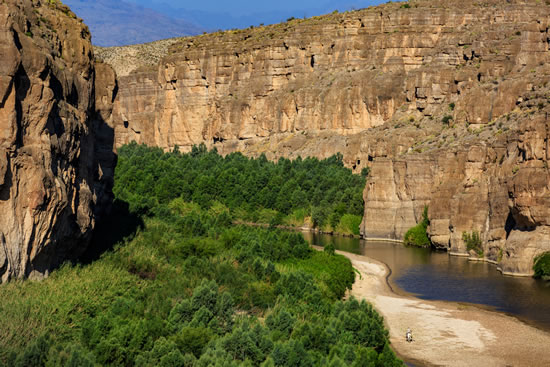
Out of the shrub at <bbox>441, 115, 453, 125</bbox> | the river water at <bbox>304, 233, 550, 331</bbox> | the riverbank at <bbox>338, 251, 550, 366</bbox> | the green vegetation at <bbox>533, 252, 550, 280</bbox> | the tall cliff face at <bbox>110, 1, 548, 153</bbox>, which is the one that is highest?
the tall cliff face at <bbox>110, 1, 548, 153</bbox>

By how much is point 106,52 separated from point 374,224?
390 ft

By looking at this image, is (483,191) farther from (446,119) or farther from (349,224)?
(446,119)

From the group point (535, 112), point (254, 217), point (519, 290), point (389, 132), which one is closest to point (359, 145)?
point (389, 132)

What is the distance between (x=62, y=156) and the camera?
39.5 metres

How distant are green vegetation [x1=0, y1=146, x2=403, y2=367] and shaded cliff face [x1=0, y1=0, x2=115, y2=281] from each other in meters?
1.69

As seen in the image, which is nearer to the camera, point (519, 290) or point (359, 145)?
point (519, 290)

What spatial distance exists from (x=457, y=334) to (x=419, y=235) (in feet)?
120

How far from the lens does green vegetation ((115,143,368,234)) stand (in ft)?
320

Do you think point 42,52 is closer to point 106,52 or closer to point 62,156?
point 62,156

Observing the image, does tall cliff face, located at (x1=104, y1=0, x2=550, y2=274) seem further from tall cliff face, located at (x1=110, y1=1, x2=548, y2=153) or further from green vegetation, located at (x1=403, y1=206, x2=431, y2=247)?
green vegetation, located at (x1=403, y1=206, x2=431, y2=247)

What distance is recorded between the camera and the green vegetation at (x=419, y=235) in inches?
3258

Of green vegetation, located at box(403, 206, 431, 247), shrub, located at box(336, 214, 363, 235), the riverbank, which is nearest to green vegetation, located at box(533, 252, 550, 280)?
the riverbank

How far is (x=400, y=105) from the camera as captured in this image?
12244 cm

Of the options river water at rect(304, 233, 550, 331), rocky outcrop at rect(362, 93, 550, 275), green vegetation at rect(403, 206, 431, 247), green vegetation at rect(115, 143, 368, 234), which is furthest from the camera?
green vegetation at rect(115, 143, 368, 234)
